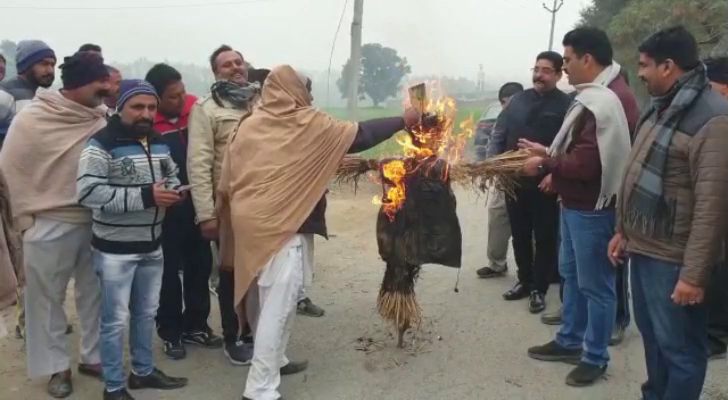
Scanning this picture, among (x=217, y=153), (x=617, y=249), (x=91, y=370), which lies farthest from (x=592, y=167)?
(x=91, y=370)

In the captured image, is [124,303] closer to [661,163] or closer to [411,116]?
[411,116]

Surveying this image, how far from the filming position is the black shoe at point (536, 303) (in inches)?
219

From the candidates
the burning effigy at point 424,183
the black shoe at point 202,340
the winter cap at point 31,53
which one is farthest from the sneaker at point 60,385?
the winter cap at point 31,53

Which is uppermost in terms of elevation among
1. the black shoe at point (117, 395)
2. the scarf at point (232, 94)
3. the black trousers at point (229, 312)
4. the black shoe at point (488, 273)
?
the scarf at point (232, 94)

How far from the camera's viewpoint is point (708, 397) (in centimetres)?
401

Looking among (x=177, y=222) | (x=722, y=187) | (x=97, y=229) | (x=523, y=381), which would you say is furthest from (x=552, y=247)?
(x=97, y=229)

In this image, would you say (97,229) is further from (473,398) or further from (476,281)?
(476,281)

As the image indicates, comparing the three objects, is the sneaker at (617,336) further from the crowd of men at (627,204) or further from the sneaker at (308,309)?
the sneaker at (308,309)

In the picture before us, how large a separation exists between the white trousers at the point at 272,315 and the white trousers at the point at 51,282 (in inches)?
48.0

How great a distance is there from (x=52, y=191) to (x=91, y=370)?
4.22 ft

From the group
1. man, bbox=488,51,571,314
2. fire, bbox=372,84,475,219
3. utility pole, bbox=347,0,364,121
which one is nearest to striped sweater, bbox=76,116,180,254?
fire, bbox=372,84,475,219

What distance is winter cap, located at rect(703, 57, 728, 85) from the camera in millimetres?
4152

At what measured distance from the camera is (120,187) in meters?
3.65

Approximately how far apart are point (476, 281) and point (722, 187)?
12.2ft
